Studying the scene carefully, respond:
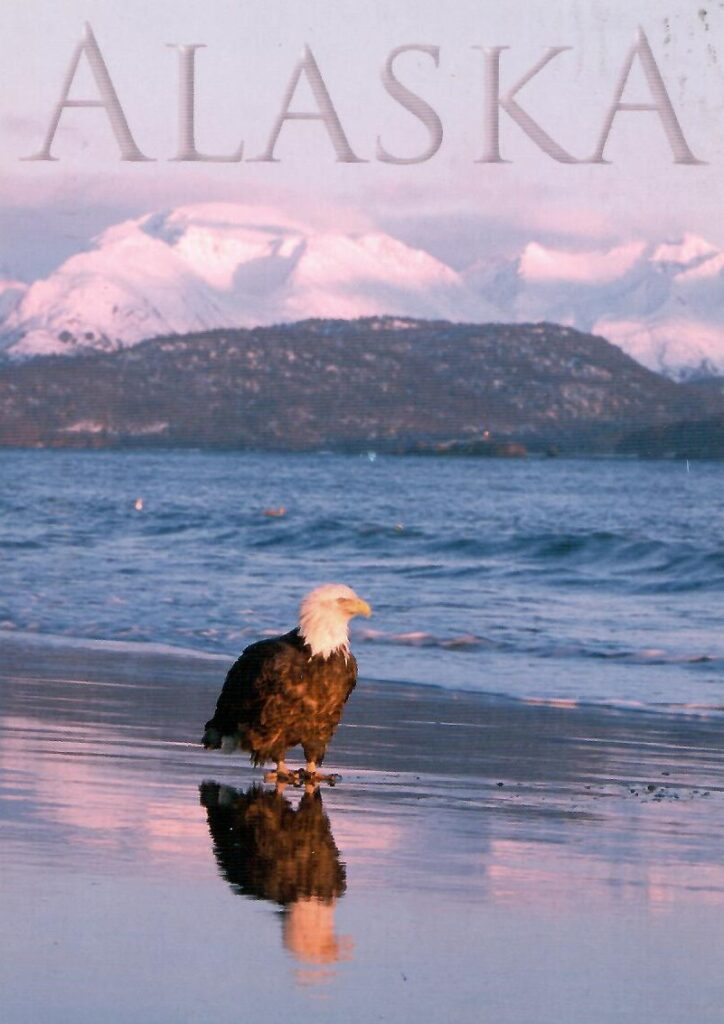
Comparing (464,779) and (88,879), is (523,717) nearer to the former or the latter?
(464,779)

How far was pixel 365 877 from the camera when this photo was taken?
5.87 metres

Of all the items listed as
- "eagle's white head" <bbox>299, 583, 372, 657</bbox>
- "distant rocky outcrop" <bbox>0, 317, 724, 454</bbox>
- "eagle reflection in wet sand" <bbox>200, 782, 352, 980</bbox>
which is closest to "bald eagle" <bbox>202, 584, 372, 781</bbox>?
"eagle's white head" <bbox>299, 583, 372, 657</bbox>

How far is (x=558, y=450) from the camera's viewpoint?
135500mm

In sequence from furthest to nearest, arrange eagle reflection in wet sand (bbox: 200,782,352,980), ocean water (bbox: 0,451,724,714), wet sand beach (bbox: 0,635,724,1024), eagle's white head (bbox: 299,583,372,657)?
ocean water (bbox: 0,451,724,714) → eagle's white head (bbox: 299,583,372,657) → eagle reflection in wet sand (bbox: 200,782,352,980) → wet sand beach (bbox: 0,635,724,1024)

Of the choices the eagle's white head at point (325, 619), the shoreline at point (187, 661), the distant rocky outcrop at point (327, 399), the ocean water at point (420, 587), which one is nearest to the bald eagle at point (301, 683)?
the eagle's white head at point (325, 619)

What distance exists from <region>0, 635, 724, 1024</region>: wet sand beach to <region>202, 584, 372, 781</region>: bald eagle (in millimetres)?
217

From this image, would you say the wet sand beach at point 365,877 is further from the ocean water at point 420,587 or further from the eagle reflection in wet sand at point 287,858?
the ocean water at point 420,587

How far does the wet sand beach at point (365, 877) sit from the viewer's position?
4.53 m

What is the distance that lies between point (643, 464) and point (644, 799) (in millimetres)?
116318

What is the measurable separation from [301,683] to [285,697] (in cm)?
9

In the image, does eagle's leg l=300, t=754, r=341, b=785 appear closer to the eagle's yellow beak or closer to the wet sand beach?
the wet sand beach

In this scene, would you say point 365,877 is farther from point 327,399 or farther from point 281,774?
point 327,399

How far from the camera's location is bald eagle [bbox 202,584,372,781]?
7582 millimetres

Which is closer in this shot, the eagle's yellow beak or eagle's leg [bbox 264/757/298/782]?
the eagle's yellow beak
